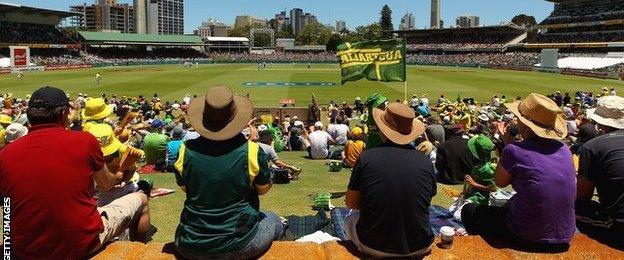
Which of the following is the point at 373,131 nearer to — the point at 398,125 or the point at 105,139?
the point at 398,125

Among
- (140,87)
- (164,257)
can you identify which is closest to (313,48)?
(140,87)

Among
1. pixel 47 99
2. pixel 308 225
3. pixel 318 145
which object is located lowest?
pixel 308 225

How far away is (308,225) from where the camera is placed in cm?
652

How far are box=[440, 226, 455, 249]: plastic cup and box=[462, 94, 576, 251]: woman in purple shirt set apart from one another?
0.56m

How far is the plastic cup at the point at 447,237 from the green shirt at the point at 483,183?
259 centimetres

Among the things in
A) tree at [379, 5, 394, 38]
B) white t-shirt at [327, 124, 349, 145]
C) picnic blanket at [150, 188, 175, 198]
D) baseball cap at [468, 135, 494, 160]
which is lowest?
picnic blanket at [150, 188, 175, 198]

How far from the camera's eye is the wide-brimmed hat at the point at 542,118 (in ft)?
13.6

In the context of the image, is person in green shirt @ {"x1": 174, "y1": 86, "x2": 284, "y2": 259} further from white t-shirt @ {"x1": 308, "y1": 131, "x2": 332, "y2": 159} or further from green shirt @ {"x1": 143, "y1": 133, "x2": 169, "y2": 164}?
white t-shirt @ {"x1": 308, "y1": 131, "x2": 332, "y2": 159}

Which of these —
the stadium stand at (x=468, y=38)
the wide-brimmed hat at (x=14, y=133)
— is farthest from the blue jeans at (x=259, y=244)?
the stadium stand at (x=468, y=38)

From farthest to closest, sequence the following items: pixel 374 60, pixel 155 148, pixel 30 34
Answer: pixel 30 34
pixel 374 60
pixel 155 148

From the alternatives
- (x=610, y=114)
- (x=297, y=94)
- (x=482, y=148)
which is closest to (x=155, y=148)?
(x=482, y=148)

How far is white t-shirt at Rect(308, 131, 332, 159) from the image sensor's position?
1278 cm

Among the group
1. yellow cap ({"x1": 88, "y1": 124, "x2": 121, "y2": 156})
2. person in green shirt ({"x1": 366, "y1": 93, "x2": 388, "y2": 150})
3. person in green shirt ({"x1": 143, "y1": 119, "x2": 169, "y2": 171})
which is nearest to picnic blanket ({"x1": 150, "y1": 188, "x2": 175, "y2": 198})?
person in green shirt ({"x1": 143, "y1": 119, "x2": 169, "y2": 171})

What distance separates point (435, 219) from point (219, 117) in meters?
3.93
